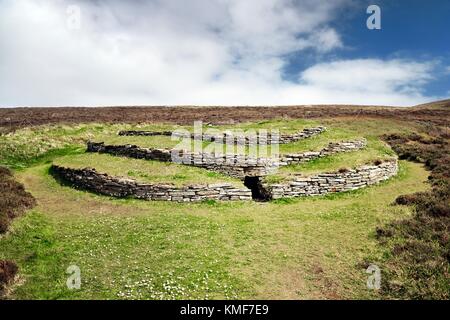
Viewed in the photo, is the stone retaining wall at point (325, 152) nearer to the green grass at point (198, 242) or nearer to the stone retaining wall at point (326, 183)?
the green grass at point (198, 242)

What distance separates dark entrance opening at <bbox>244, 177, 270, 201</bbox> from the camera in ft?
80.3

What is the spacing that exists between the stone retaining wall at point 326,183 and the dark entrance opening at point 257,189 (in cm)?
31

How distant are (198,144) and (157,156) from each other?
3.65 meters

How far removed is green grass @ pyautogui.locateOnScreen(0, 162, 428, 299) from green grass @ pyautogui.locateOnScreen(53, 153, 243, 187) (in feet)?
6.45

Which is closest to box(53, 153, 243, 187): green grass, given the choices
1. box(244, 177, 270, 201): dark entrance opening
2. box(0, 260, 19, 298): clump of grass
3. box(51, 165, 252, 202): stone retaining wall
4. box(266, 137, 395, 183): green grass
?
box(51, 165, 252, 202): stone retaining wall

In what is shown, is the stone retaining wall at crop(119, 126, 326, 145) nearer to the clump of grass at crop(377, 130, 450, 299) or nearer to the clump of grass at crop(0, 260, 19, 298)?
the clump of grass at crop(377, 130, 450, 299)

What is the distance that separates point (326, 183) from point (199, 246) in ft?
37.1

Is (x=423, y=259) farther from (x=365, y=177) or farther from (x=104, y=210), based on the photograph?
(x=104, y=210)

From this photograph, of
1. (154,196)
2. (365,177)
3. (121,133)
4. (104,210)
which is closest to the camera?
(104,210)

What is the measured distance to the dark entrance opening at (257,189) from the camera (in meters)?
24.5

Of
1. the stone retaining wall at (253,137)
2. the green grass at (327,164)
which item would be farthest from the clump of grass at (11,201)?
the green grass at (327,164)
